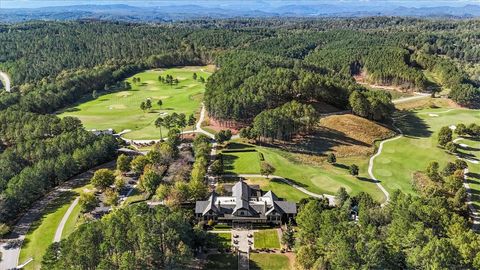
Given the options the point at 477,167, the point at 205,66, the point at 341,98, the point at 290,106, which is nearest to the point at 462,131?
the point at 477,167

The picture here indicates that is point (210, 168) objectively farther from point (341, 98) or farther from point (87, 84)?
point (87, 84)

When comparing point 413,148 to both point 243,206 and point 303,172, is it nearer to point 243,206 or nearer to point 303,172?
point 303,172

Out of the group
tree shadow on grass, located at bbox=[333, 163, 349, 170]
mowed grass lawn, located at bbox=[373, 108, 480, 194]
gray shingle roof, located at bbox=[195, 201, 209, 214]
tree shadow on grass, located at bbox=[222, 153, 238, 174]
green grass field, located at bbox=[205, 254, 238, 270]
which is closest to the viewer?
green grass field, located at bbox=[205, 254, 238, 270]

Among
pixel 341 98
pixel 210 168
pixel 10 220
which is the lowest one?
pixel 10 220

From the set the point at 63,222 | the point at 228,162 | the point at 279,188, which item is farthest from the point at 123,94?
the point at 279,188

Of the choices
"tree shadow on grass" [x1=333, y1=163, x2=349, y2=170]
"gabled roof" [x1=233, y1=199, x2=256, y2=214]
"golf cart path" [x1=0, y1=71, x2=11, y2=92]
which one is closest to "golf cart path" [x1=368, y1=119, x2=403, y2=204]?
"tree shadow on grass" [x1=333, y1=163, x2=349, y2=170]

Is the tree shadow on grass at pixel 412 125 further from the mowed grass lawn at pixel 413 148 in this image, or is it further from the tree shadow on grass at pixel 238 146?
the tree shadow on grass at pixel 238 146

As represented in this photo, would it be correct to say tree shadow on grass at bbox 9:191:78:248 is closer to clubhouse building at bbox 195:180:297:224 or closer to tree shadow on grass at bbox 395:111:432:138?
clubhouse building at bbox 195:180:297:224
